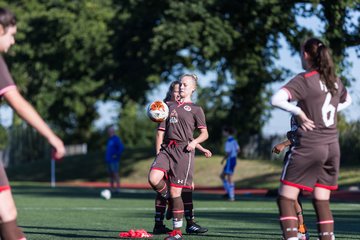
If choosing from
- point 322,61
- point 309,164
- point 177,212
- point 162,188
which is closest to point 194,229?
point 162,188

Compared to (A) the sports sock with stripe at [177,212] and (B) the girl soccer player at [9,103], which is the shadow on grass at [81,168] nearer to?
(A) the sports sock with stripe at [177,212]

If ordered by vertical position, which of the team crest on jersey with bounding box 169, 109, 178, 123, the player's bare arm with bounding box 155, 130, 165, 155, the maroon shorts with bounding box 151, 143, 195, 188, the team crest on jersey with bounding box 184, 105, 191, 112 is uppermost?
the team crest on jersey with bounding box 184, 105, 191, 112

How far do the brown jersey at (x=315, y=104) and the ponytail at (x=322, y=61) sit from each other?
0.14 feet

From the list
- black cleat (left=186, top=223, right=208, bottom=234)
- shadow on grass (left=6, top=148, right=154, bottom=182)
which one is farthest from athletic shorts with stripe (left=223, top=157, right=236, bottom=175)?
shadow on grass (left=6, top=148, right=154, bottom=182)

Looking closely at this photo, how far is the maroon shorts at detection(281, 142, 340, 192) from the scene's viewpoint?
812cm

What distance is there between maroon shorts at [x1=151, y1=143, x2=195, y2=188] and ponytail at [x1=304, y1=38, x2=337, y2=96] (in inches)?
143

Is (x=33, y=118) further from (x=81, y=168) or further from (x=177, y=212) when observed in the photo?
(x=81, y=168)

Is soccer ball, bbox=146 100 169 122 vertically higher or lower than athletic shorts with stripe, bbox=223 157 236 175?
higher

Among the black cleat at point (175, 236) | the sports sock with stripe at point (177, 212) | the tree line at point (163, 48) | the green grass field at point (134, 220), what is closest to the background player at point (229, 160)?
the green grass field at point (134, 220)

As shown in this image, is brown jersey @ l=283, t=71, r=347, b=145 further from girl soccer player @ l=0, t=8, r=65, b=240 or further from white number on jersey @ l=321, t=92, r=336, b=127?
A: girl soccer player @ l=0, t=8, r=65, b=240

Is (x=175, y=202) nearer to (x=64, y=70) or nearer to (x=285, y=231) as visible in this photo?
(x=285, y=231)

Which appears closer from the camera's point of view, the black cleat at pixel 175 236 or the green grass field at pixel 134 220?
the black cleat at pixel 175 236

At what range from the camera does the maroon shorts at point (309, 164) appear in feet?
26.6

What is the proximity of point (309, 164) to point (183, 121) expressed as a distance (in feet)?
12.4
